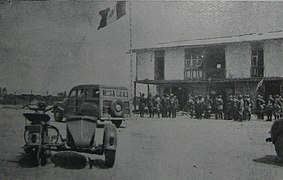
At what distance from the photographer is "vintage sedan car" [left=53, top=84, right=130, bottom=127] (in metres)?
2.56

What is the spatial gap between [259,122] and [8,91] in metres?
2.21

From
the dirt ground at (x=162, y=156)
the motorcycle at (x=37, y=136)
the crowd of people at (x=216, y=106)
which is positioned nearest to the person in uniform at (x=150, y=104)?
the crowd of people at (x=216, y=106)

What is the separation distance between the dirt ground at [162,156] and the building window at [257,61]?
26.9 inches

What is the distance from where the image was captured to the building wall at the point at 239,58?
3.11m

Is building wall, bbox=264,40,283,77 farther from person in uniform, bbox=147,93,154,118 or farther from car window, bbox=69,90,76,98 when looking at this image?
car window, bbox=69,90,76,98

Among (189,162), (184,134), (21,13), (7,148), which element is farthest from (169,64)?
(7,148)

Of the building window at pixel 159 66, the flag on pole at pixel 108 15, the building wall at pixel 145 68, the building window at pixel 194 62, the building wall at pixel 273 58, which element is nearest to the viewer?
the flag on pole at pixel 108 15

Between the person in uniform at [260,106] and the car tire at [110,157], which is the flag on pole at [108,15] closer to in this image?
the car tire at [110,157]

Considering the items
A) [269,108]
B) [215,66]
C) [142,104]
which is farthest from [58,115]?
[269,108]

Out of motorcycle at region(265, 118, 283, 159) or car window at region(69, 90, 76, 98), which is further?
motorcycle at region(265, 118, 283, 159)

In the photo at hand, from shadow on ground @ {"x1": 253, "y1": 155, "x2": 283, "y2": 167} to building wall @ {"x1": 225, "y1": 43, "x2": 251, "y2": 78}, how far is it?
783 millimetres

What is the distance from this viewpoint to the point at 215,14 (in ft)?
9.22

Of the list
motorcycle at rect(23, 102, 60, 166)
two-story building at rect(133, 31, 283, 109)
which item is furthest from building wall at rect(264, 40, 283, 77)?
motorcycle at rect(23, 102, 60, 166)

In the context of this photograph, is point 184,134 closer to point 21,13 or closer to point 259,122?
point 259,122
